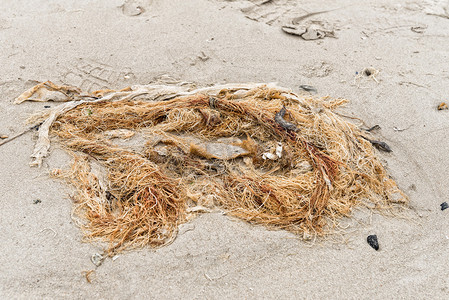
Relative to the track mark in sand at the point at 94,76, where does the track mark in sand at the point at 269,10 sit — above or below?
above

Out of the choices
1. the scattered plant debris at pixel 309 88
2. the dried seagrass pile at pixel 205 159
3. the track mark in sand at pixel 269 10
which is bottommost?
the scattered plant debris at pixel 309 88

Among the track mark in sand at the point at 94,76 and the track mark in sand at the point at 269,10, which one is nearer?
the track mark in sand at the point at 94,76

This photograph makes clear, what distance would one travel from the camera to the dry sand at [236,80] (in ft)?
7.49

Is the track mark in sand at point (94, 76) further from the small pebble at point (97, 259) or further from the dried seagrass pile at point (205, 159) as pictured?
the small pebble at point (97, 259)

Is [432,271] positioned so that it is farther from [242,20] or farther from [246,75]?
[242,20]

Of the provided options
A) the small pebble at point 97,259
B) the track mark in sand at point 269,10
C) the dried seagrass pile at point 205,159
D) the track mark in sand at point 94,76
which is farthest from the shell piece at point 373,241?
the track mark in sand at point 269,10

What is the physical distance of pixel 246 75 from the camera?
424cm

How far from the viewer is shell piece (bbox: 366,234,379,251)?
99.9 inches

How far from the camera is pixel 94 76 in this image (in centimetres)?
409

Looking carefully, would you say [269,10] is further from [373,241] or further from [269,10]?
[373,241]

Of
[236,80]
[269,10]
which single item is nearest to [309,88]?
[236,80]

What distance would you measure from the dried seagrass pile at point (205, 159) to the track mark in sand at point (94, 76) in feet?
0.67

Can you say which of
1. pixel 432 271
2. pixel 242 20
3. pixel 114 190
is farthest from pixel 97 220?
pixel 242 20

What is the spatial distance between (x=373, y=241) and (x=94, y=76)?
3.33 metres
